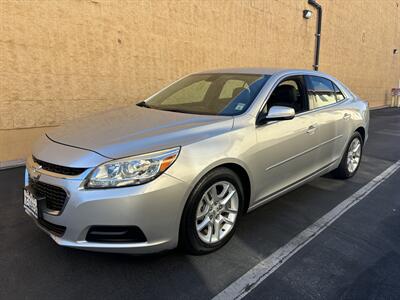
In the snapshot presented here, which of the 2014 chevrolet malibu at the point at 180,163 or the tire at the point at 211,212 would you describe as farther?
the tire at the point at 211,212

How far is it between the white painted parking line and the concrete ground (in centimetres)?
5

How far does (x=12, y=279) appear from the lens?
2605mm

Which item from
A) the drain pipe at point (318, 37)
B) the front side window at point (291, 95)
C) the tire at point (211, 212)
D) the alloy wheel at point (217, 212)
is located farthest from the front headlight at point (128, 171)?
the drain pipe at point (318, 37)

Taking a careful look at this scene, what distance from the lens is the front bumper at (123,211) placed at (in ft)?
7.75

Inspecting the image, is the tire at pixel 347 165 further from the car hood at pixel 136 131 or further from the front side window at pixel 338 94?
the car hood at pixel 136 131

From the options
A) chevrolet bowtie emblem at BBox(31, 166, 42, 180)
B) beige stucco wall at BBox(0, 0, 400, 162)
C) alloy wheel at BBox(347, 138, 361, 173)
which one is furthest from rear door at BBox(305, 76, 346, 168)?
beige stucco wall at BBox(0, 0, 400, 162)

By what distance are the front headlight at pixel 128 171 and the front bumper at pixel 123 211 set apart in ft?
0.14

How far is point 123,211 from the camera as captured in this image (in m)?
2.37

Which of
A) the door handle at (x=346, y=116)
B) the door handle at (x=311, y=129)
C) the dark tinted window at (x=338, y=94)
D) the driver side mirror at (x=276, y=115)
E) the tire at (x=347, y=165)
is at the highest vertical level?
the dark tinted window at (x=338, y=94)

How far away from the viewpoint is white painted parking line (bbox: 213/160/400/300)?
2.50 metres

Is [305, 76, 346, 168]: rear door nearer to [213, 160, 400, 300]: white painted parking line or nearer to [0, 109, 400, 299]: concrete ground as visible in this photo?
[213, 160, 400, 300]: white painted parking line

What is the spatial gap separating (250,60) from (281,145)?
707cm

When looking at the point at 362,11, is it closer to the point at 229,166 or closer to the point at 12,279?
the point at 229,166

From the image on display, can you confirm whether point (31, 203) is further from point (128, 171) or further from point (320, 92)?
point (320, 92)
